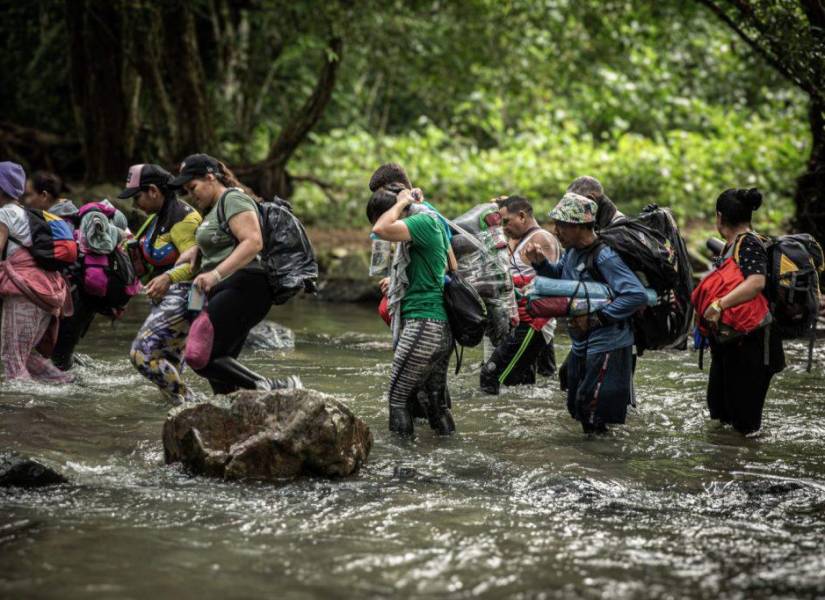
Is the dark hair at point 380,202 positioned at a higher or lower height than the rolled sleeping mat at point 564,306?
higher

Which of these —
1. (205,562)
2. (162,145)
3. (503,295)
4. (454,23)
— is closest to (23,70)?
(162,145)

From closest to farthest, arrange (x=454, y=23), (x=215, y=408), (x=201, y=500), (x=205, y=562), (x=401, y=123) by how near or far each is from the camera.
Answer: (x=205, y=562) < (x=201, y=500) < (x=215, y=408) < (x=454, y=23) < (x=401, y=123)

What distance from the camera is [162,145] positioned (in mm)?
19469

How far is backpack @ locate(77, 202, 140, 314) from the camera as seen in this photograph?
8.77 metres

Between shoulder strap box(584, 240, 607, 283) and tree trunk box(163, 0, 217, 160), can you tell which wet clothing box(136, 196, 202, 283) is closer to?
shoulder strap box(584, 240, 607, 283)

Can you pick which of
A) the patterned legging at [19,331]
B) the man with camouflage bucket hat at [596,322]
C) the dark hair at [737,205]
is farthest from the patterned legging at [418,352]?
the patterned legging at [19,331]

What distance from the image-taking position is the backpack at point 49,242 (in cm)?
845

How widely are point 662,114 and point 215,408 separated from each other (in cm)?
2223

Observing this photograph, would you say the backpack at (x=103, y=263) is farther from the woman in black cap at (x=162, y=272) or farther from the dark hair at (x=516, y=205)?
the dark hair at (x=516, y=205)

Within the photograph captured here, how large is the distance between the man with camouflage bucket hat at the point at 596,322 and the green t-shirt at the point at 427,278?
0.82 meters

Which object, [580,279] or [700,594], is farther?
[580,279]

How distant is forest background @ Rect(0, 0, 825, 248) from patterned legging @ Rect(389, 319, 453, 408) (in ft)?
26.1

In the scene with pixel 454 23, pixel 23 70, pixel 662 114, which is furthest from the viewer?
pixel 662 114

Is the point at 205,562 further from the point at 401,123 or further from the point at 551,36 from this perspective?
the point at 401,123
